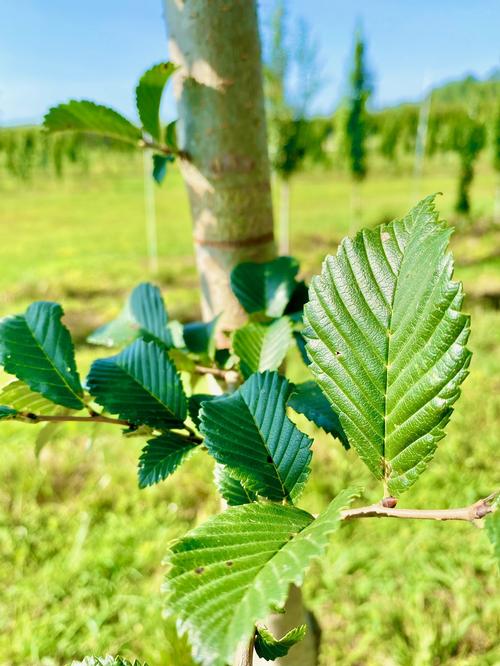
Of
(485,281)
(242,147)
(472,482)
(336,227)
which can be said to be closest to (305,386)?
(242,147)

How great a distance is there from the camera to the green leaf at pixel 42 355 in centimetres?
42

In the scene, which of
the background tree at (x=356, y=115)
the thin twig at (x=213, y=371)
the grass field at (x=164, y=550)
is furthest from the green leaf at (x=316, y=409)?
the background tree at (x=356, y=115)

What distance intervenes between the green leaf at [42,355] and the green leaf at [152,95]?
0.75 ft

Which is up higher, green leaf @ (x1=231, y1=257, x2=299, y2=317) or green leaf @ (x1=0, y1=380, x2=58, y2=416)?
green leaf @ (x1=231, y1=257, x2=299, y2=317)

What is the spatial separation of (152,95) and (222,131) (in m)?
0.08

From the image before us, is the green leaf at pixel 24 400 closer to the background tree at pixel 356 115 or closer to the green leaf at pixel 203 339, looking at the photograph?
the green leaf at pixel 203 339

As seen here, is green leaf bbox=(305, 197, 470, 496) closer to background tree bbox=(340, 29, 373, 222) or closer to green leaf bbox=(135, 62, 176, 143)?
green leaf bbox=(135, 62, 176, 143)

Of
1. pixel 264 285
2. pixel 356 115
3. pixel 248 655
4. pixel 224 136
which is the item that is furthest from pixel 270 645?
pixel 356 115

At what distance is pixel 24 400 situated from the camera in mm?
440

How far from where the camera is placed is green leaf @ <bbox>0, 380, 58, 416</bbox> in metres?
0.42

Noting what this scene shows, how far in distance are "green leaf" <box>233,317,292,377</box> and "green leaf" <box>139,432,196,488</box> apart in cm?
10

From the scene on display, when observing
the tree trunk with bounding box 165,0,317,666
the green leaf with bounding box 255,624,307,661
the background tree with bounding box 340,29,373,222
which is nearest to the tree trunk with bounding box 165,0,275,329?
the tree trunk with bounding box 165,0,317,666

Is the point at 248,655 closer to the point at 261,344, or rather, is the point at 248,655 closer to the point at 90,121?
the point at 261,344

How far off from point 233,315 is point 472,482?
5.52 ft
